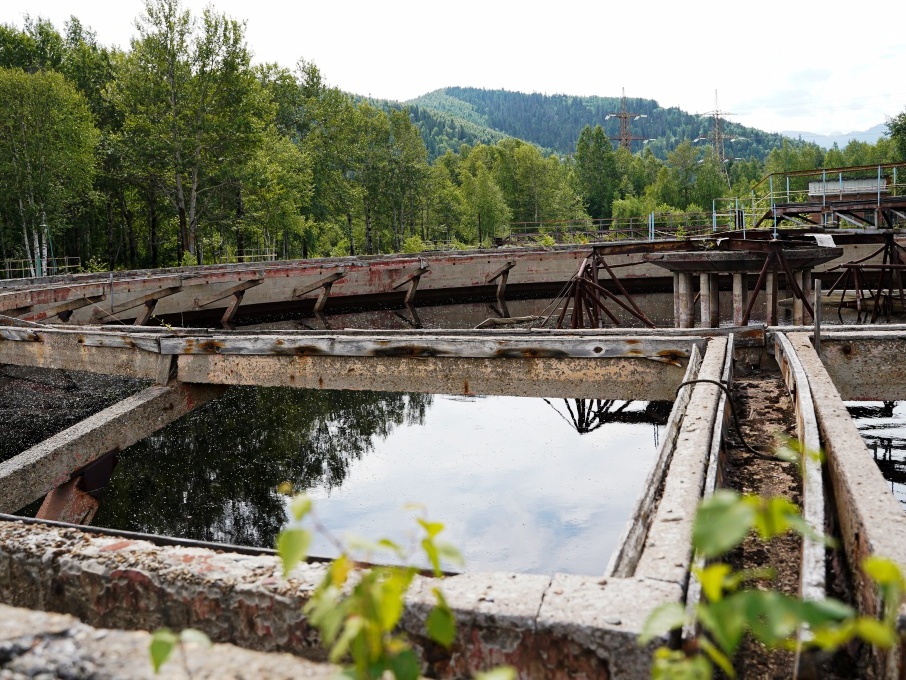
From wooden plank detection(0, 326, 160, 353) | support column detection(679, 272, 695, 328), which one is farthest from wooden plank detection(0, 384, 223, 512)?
support column detection(679, 272, 695, 328)

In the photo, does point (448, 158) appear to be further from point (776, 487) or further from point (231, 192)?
point (776, 487)

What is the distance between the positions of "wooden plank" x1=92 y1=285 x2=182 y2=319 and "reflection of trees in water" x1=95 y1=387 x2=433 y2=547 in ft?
16.8

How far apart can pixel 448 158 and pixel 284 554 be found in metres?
92.8

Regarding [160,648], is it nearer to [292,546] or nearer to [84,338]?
[292,546]

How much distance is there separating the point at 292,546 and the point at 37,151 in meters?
39.7

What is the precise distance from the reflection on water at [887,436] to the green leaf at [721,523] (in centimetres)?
819

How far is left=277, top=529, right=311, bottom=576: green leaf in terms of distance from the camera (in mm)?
1265

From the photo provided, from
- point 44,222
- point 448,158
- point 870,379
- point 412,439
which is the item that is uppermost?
A: point 448,158

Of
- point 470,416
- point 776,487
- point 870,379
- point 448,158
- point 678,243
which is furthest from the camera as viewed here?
point 448,158

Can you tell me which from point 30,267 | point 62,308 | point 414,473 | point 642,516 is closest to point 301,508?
point 642,516

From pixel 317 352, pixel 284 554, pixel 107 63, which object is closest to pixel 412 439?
pixel 317 352

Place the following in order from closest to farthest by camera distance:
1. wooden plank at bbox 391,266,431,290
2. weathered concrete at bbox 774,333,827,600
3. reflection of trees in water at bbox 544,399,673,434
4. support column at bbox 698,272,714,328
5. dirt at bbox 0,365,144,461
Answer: weathered concrete at bbox 774,333,827,600
dirt at bbox 0,365,144,461
reflection of trees in water at bbox 544,399,673,434
support column at bbox 698,272,714,328
wooden plank at bbox 391,266,431,290

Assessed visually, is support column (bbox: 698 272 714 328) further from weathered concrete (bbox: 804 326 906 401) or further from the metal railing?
the metal railing

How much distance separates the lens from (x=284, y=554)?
1284mm
